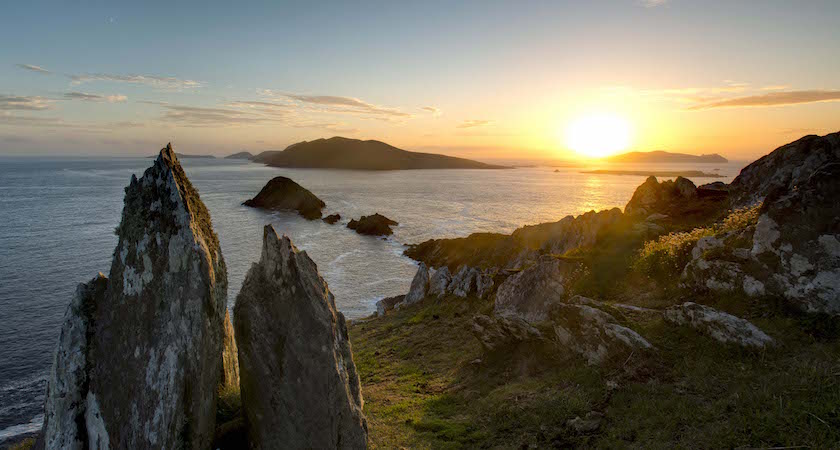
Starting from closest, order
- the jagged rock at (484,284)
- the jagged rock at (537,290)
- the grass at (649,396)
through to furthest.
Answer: the grass at (649,396), the jagged rock at (537,290), the jagged rock at (484,284)

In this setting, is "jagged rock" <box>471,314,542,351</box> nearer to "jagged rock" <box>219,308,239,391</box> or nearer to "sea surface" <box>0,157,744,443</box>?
"jagged rock" <box>219,308,239,391</box>

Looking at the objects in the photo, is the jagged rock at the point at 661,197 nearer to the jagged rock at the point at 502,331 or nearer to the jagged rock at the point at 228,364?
the jagged rock at the point at 502,331

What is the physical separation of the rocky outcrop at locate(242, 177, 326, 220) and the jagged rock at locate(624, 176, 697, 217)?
93.1 metres

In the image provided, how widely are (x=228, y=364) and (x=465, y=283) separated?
907 inches

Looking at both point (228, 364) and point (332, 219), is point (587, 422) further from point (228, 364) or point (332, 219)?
point (332, 219)

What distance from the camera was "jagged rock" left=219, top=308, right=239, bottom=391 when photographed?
1172 cm

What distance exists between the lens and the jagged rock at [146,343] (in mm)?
9820

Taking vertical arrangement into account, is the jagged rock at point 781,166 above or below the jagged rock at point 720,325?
above

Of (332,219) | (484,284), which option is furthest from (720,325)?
(332,219)

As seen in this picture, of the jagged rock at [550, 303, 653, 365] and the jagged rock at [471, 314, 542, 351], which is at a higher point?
the jagged rock at [550, 303, 653, 365]

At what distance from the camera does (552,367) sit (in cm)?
1652

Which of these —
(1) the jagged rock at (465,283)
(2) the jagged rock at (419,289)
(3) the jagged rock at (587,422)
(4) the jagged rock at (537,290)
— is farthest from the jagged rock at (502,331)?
(2) the jagged rock at (419,289)

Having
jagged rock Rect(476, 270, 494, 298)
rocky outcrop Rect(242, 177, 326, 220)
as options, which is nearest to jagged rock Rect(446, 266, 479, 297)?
jagged rock Rect(476, 270, 494, 298)

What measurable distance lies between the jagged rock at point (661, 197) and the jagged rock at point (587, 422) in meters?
25.6
